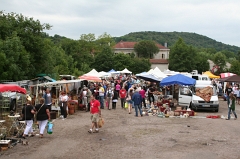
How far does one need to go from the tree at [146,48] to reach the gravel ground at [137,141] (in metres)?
99.8

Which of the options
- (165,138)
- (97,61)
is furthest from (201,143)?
(97,61)

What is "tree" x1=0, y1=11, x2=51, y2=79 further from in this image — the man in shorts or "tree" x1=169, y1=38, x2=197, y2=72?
"tree" x1=169, y1=38, x2=197, y2=72

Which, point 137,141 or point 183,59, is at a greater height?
point 183,59

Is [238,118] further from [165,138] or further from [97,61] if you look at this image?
[97,61]

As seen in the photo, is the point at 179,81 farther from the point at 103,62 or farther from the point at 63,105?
the point at 103,62

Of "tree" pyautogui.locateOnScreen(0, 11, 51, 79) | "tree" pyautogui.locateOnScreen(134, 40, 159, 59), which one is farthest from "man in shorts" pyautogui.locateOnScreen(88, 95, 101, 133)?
"tree" pyautogui.locateOnScreen(134, 40, 159, 59)

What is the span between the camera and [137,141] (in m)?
12.4

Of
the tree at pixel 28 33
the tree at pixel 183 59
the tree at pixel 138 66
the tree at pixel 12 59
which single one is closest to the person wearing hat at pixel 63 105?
the tree at pixel 12 59

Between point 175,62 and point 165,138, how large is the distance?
3254 inches

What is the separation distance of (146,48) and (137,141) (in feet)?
350

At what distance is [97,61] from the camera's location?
3179 inches

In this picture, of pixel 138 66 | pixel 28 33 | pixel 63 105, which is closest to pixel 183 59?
pixel 138 66

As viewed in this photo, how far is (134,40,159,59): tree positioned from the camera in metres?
117

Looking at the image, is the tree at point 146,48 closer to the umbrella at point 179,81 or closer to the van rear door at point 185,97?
the umbrella at point 179,81
